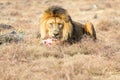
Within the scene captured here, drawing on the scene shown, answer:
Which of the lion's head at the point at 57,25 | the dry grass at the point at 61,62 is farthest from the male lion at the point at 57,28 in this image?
the dry grass at the point at 61,62

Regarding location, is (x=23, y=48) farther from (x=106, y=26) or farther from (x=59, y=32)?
(x=106, y=26)

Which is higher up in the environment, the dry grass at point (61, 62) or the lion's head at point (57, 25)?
the lion's head at point (57, 25)

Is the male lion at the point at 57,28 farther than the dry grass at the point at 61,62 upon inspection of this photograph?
Yes

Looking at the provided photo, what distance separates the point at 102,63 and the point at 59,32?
8.50 feet

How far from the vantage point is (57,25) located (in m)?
10.8

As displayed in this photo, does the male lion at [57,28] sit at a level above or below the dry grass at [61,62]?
above

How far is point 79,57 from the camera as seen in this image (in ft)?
29.5

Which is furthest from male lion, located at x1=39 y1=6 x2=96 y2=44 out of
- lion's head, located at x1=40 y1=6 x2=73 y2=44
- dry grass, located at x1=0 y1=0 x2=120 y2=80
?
dry grass, located at x1=0 y1=0 x2=120 y2=80

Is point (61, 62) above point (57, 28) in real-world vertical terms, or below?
below

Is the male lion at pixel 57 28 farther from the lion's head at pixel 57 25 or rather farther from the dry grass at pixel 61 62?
the dry grass at pixel 61 62

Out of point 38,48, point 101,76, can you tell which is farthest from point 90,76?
point 38,48

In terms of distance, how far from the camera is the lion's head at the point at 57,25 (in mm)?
10734

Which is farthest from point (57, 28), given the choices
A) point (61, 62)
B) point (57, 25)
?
point (61, 62)

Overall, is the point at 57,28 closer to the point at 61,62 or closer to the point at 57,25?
the point at 57,25
